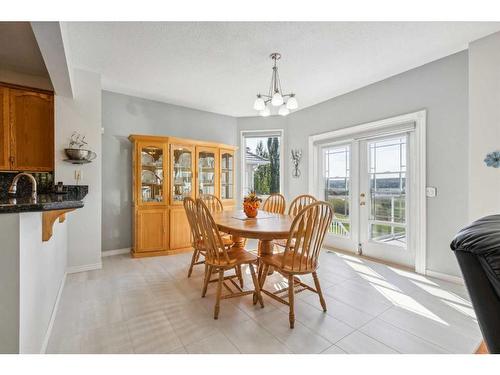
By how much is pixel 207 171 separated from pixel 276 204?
137 cm

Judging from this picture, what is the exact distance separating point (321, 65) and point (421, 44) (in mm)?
970

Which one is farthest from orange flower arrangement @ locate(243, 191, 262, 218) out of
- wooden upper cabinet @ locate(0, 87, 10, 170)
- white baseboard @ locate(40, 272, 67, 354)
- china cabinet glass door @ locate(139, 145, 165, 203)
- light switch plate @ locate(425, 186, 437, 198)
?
wooden upper cabinet @ locate(0, 87, 10, 170)

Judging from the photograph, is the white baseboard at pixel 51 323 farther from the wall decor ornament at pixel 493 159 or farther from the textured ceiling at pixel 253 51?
the wall decor ornament at pixel 493 159

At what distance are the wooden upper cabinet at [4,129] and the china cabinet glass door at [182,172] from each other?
1851 mm

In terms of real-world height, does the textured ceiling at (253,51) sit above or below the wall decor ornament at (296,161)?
above

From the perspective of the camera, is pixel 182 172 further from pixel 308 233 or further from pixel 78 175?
pixel 308 233

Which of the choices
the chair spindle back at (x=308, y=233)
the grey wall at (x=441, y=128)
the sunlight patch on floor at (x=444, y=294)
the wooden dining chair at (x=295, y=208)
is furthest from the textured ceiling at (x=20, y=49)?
the sunlight patch on floor at (x=444, y=294)

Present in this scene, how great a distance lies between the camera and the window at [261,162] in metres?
4.86

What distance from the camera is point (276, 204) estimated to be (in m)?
3.61

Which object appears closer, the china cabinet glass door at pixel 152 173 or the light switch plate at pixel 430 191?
the light switch plate at pixel 430 191

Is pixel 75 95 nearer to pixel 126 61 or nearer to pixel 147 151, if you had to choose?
pixel 126 61

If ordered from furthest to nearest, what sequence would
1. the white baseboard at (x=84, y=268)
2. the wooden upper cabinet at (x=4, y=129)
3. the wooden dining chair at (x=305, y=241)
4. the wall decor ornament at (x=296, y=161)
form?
1. the wall decor ornament at (x=296, y=161)
2. the white baseboard at (x=84, y=268)
3. the wooden upper cabinet at (x=4, y=129)
4. the wooden dining chair at (x=305, y=241)

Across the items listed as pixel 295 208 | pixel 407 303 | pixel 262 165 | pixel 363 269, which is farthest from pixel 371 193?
pixel 262 165
